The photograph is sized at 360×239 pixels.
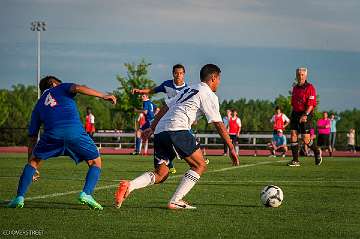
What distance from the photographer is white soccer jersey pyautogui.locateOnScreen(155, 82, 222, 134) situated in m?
10.3

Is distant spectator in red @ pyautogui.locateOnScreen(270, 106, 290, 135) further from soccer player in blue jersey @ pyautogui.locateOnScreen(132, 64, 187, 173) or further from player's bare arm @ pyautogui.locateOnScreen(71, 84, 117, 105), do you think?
player's bare arm @ pyautogui.locateOnScreen(71, 84, 117, 105)

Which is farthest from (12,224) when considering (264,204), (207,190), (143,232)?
(207,190)

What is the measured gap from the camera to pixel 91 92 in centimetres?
1005

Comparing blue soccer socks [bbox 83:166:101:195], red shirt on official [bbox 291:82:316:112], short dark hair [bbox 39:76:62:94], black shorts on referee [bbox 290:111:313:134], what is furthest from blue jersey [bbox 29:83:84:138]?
black shorts on referee [bbox 290:111:313:134]

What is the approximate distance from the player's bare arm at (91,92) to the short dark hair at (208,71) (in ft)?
4.19

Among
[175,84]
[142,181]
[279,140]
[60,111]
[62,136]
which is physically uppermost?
[175,84]

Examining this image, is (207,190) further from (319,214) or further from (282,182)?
(319,214)

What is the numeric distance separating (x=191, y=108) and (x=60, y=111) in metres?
1.68

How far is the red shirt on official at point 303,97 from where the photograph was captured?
73.3 feet

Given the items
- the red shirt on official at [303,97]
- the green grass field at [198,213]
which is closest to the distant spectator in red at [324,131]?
the red shirt on official at [303,97]

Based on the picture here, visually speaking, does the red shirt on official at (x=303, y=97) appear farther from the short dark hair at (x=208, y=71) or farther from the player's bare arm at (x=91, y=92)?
the player's bare arm at (x=91, y=92)

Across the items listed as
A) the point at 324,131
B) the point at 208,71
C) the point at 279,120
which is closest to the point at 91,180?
the point at 208,71

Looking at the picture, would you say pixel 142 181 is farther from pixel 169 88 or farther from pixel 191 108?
pixel 169 88

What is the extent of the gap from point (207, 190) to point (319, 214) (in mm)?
3885
